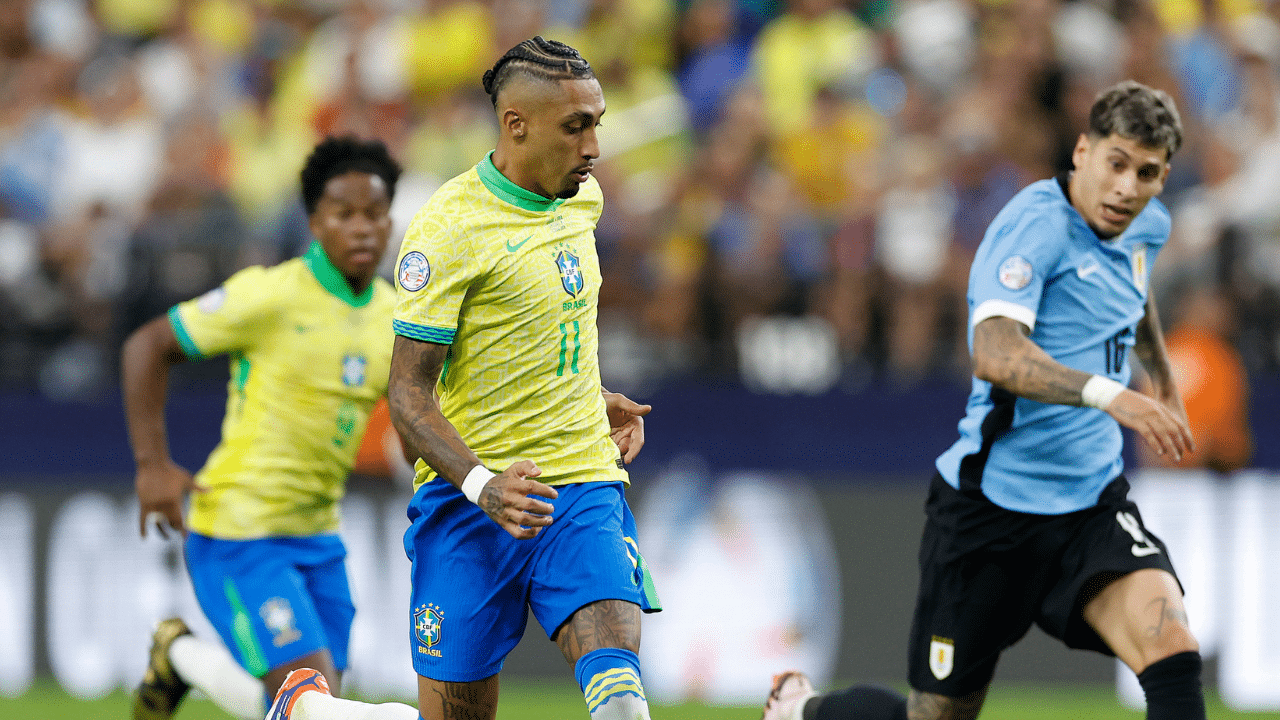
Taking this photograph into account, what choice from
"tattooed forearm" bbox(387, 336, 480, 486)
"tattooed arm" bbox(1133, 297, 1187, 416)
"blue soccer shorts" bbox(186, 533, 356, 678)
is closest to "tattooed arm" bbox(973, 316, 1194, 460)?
"tattooed arm" bbox(1133, 297, 1187, 416)

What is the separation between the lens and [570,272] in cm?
488

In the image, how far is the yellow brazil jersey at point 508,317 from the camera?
183 inches

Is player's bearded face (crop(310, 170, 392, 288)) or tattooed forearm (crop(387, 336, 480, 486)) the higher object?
player's bearded face (crop(310, 170, 392, 288))

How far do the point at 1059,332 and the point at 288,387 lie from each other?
307 cm

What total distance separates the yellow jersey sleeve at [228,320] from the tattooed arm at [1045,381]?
2907 mm

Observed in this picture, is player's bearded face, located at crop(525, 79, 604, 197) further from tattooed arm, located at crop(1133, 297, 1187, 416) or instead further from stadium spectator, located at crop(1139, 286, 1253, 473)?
stadium spectator, located at crop(1139, 286, 1253, 473)

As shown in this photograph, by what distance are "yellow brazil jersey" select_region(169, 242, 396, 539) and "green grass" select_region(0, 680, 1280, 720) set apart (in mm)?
2904

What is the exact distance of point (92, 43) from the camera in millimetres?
14461

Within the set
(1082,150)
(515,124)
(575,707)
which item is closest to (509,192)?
(515,124)

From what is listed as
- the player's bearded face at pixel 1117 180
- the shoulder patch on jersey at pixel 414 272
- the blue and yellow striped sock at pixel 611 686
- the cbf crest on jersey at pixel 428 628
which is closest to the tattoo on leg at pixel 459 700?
the cbf crest on jersey at pixel 428 628

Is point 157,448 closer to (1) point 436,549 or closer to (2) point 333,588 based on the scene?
(2) point 333,588

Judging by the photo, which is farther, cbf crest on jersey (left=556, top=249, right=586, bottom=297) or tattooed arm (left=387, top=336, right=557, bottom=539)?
cbf crest on jersey (left=556, top=249, right=586, bottom=297)

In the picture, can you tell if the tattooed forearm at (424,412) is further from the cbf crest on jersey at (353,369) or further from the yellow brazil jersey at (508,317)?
the cbf crest on jersey at (353,369)

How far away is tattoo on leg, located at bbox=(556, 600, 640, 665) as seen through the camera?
4645mm
